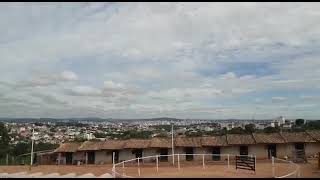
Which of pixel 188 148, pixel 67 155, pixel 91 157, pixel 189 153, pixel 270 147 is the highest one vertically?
pixel 270 147

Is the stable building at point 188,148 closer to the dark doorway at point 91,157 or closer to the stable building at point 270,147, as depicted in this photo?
the stable building at point 270,147

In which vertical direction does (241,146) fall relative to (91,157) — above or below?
above

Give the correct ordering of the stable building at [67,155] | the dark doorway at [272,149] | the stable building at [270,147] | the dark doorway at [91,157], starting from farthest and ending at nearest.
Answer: the stable building at [67,155] → the dark doorway at [91,157] → the dark doorway at [272,149] → the stable building at [270,147]

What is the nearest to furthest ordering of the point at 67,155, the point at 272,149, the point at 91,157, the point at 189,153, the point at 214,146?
1. the point at 272,149
2. the point at 214,146
3. the point at 189,153
4. the point at 91,157
5. the point at 67,155

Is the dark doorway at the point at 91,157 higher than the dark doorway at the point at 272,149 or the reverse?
the reverse

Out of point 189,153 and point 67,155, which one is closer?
point 189,153

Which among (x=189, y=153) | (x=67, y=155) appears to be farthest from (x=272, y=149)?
(x=67, y=155)

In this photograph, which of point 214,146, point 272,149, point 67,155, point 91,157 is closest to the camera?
point 272,149

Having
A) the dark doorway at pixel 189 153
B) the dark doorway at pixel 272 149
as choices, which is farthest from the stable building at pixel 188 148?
the dark doorway at pixel 272 149

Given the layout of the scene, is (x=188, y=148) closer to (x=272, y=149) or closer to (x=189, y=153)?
(x=189, y=153)

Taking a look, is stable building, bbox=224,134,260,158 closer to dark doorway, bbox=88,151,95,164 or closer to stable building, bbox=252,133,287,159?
stable building, bbox=252,133,287,159

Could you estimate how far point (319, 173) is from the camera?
2438cm

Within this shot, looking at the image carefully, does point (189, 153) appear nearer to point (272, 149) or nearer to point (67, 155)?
point (272, 149)

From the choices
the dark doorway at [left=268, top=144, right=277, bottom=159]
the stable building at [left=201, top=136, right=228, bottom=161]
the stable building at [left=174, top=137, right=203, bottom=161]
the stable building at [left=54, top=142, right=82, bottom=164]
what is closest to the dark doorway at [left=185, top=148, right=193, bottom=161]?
the stable building at [left=174, top=137, right=203, bottom=161]
